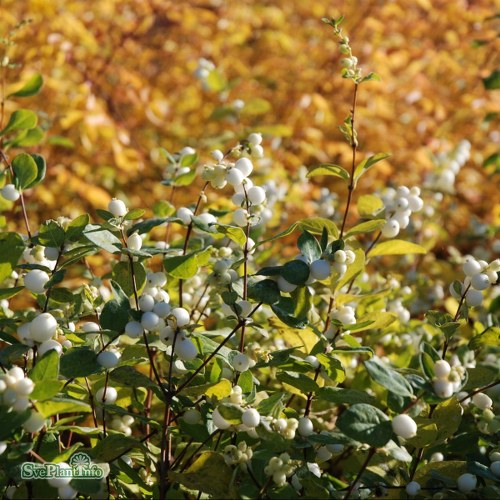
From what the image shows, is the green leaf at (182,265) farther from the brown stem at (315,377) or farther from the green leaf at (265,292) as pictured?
the brown stem at (315,377)

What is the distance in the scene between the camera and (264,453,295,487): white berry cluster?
73cm

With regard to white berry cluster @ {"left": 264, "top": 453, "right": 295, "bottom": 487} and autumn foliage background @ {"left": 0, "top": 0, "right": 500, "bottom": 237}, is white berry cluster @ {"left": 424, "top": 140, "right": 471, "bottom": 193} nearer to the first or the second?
autumn foliage background @ {"left": 0, "top": 0, "right": 500, "bottom": 237}

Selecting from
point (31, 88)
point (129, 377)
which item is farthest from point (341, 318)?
point (31, 88)

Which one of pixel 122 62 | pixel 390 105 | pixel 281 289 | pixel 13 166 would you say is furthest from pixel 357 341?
pixel 122 62

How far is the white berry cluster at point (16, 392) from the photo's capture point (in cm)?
66

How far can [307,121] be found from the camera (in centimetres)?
272

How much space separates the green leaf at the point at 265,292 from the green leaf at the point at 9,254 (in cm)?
32

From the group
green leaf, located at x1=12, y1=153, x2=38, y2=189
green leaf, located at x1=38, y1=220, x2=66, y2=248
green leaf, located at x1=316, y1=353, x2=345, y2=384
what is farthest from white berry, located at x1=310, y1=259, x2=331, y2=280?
green leaf, located at x1=12, y1=153, x2=38, y2=189

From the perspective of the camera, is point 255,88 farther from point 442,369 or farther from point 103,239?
point 442,369

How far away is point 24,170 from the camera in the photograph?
981mm

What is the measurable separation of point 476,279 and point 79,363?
0.50 m

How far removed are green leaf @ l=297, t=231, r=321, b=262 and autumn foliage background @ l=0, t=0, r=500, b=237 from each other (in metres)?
1.47

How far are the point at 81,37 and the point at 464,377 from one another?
7.20 ft

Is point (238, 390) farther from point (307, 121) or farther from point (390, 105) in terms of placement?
point (390, 105)
